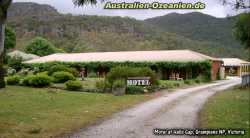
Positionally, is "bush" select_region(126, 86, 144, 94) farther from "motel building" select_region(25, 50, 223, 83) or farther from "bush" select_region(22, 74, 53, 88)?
"motel building" select_region(25, 50, 223, 83)

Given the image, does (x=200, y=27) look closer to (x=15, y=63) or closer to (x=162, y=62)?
(x=162, y=62)

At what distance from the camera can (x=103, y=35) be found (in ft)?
334

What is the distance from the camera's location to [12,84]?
3241 centimetres

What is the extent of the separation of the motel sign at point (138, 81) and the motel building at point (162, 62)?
19441mm

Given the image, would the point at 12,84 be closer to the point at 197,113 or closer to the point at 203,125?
the point at 197,113

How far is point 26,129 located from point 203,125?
17.1 ft

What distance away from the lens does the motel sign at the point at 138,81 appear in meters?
28.2

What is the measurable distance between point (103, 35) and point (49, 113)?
283ft

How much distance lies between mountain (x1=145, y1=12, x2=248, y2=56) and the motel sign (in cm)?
6768

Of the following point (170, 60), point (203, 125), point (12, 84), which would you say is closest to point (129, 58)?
point (170, 60)

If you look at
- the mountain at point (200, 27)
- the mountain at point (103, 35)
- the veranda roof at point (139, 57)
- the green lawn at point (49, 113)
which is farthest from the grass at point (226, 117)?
the mountain at point (200, 27)

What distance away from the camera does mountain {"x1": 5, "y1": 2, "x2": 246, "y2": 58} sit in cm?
9631

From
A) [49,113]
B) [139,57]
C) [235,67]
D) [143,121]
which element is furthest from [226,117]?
[235,67]

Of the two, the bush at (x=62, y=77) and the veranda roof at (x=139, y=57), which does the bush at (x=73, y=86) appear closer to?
the bush at (x=62, y=77)
